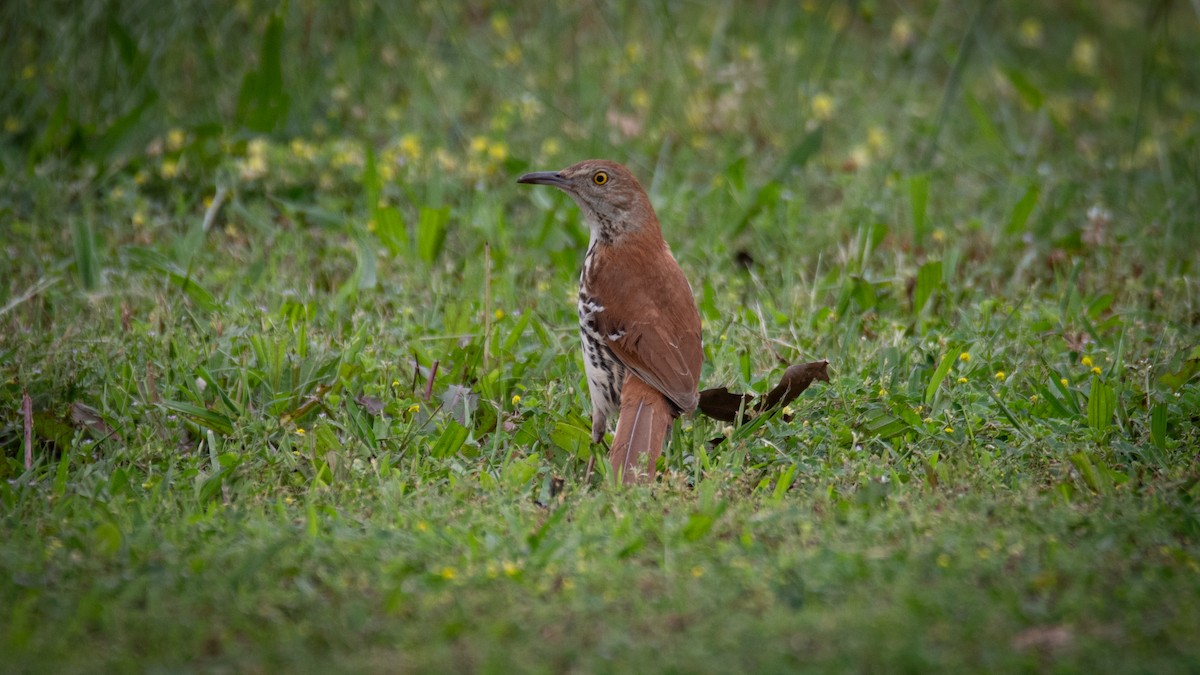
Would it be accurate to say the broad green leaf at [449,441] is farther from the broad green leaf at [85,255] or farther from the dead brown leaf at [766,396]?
the broad green leaf at [85,255]

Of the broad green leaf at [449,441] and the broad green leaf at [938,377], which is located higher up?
the broad green leaf at [938,377]

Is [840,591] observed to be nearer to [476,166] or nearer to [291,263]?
[291,263]

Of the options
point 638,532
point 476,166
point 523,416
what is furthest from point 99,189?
point 638,532

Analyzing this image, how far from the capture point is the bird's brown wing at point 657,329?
4699mm

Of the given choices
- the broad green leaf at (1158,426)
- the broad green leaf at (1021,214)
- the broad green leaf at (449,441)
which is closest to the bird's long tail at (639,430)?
the broad green leaf at (449,441)

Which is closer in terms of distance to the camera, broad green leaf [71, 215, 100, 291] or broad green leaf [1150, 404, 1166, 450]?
broad green leaf [1150, 404, 1166, 450]

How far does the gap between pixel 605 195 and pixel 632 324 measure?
34.1 inches

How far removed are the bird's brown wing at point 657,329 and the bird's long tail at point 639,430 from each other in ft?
0.24

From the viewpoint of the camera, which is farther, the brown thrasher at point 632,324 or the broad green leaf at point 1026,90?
the broad green leaf at point 1026,90

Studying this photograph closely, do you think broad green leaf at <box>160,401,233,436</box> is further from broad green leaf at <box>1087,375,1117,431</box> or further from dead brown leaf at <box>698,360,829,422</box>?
broad green leaf at <box>1087,375,1117,431</box>

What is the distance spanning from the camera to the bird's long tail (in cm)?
445

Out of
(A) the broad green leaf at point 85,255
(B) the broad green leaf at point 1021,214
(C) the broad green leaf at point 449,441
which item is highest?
(B) the broad green leaf at point 1021,214

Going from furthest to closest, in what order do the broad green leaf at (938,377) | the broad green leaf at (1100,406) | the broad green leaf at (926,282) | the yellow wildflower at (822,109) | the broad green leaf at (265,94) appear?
1. the yellow wildflower at (822,109)
2. the broad green leaf at (265,94)
3. the broad green leaf at (926,282)
4. the broad green leaf at (938,377)
5. the broad green leaf at (1100,406)

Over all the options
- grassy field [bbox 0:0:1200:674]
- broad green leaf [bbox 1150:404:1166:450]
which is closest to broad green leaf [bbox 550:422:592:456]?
grassy field [bbox 0:0:1200:674]
